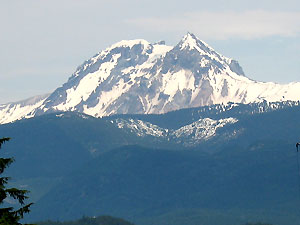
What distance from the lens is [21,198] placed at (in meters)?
62.2

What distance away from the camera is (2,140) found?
203 feet

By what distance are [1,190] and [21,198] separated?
1653 mm

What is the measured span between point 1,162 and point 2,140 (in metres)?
1.28

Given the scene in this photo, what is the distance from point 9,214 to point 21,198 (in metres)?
1.71

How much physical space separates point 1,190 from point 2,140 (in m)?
2.97

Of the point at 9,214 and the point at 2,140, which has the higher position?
the point at 2,140

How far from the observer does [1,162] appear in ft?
204

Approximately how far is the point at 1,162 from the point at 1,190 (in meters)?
1.99
